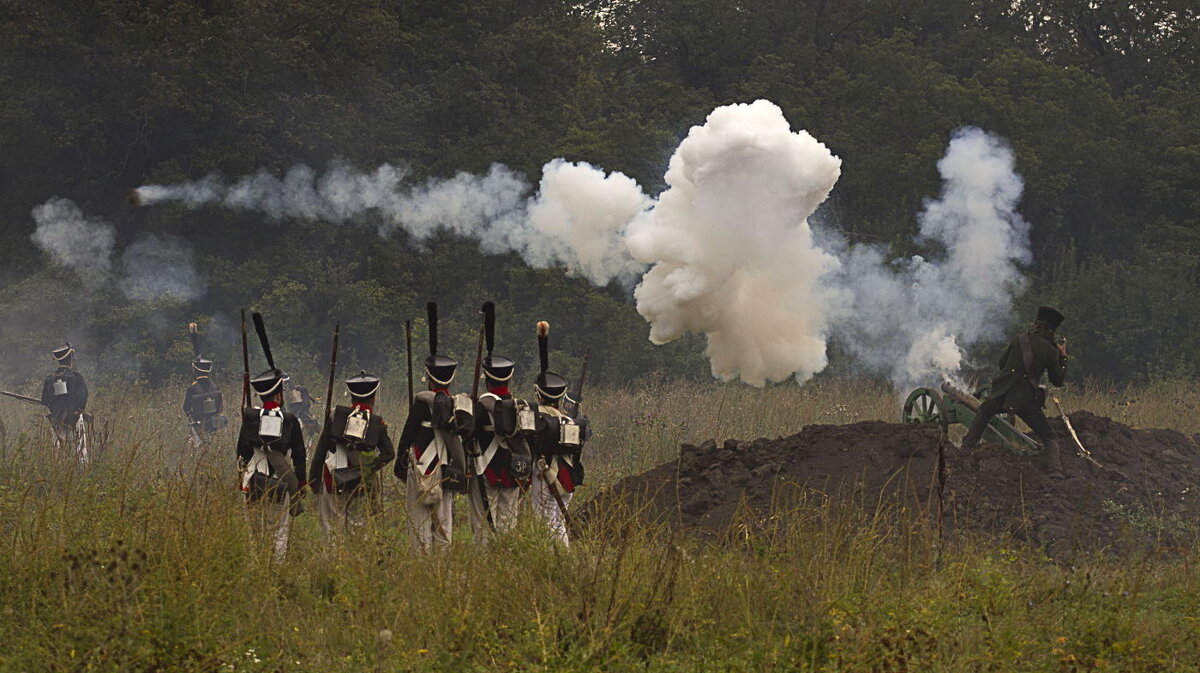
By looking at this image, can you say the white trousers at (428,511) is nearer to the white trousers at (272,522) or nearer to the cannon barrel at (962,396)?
the white trousers at (272,522)

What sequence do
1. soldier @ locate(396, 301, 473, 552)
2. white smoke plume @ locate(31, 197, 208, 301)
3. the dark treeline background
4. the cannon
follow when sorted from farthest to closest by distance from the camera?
white smoke plume @ locate(31, 197, 208, 301), the dark treeline background, the cannon, soldier @ locate(396, 301, 473, 552)

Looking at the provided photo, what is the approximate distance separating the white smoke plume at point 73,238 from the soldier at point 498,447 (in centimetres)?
1622

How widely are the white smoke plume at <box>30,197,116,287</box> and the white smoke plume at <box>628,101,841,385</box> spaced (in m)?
14.2

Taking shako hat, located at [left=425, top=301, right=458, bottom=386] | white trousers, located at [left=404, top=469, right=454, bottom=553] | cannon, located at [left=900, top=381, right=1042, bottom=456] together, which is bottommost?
white trousers, located at [left=404, top=469, right=454, bottom=553]

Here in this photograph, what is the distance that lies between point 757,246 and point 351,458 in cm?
465

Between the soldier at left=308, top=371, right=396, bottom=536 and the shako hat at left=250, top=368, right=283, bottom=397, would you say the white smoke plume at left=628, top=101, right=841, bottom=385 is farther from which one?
the shako hat at left=250, top=368, right=283, bottom=397

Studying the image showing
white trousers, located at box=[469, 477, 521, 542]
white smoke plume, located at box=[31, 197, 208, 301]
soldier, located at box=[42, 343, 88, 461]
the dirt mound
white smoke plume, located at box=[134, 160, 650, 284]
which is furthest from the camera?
white smoke plume, located at box=[31, 197, 208, 301]

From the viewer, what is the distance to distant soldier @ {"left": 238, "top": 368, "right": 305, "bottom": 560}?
8258mm

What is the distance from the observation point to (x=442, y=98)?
23828 mm

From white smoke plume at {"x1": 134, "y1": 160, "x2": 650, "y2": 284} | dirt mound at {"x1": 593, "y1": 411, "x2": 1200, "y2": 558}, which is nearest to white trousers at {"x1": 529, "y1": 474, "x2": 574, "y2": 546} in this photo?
dirt mound at {"x1": 593, "y1": 411, "x2": 1200, "y2": 558}

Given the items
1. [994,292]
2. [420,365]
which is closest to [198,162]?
[420,365]

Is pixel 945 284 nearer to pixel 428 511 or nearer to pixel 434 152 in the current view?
pixel 434 152

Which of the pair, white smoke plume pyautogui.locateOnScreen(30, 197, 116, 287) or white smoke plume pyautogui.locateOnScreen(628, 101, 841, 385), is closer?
white smoke plume pyautogui.locateOnScreen(628, 101, 841, 385)

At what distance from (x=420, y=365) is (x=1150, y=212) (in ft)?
49.4
